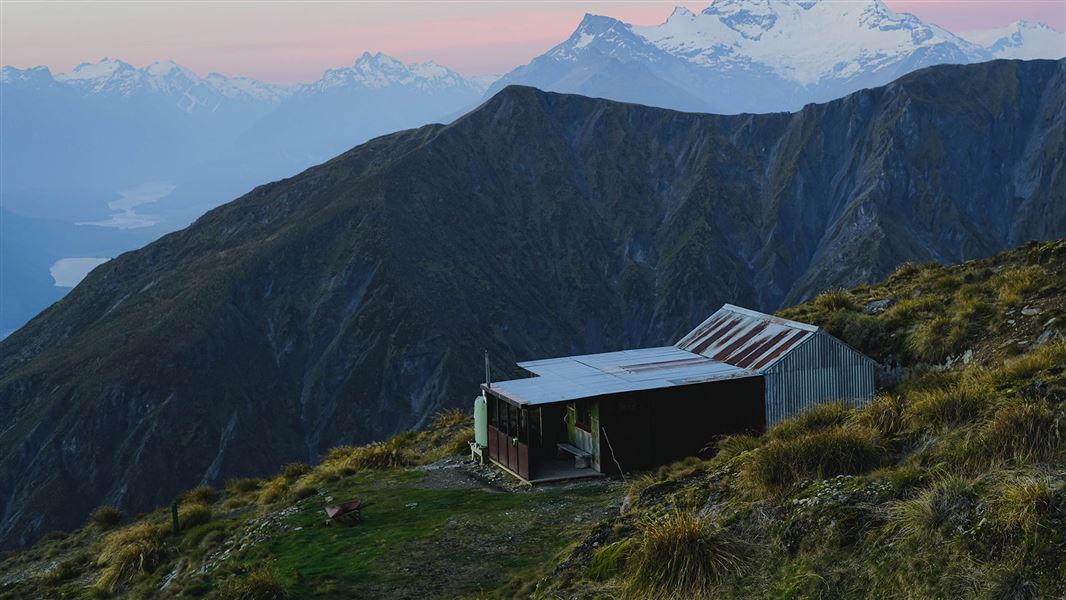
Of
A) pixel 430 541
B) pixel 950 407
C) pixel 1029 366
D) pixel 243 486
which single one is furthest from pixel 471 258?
pixel 950 407

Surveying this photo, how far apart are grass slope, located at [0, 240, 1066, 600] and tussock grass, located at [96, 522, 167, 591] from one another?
0.18ft

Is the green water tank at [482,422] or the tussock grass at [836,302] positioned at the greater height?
the tussock grass at [836,302]

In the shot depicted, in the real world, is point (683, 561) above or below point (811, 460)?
below

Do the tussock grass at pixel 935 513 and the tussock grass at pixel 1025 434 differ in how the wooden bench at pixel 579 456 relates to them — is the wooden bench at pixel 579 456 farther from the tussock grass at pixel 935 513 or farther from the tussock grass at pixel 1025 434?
the tussock grass at pixel 935 513

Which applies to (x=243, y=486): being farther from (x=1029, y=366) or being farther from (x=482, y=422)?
(x=1029, y=366)

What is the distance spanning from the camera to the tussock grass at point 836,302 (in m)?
35.0

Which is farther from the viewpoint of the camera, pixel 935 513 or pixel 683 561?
pixel 683 561

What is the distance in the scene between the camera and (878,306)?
111 ft

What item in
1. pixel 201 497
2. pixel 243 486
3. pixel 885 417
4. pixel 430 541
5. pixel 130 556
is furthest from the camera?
pixel 243 486

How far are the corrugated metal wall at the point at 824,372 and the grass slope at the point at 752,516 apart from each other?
1.02m

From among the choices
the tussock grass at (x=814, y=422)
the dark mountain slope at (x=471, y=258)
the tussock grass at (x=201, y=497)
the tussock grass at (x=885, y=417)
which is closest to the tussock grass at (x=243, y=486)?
the tussock grass at (x=201, y=497)

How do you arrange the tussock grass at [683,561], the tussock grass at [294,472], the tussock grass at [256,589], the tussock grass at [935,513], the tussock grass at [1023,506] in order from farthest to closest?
1. the tussock grass at [294,472]
2. the tussock grass at [256,589]
3. the tussock grass at [683,561]
4. the tussock grass at [935,513]
5. the tussock grass at [1023,506]

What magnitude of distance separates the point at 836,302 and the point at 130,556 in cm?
2387

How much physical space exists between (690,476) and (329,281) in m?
130
